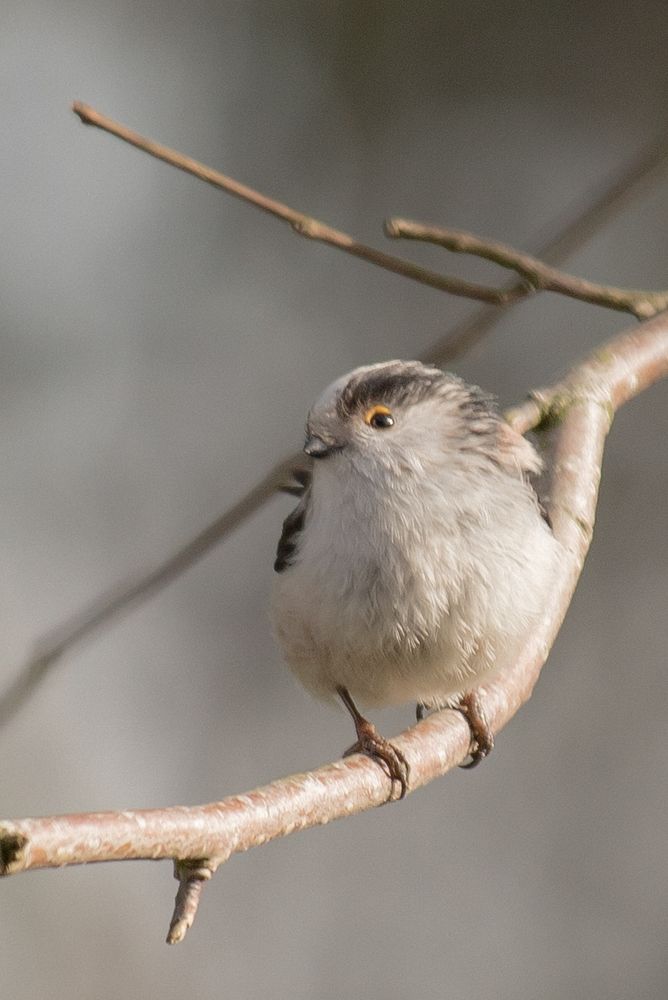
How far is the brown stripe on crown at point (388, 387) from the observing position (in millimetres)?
3154

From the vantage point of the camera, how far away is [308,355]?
805 cm

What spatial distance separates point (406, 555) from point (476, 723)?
56 centimetres

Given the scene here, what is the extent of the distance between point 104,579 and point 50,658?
4589 millimetres

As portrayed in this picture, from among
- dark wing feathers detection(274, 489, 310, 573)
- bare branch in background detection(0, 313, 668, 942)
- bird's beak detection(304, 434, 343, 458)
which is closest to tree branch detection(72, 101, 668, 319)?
bare branch in background detection(0, 313, 668, 942)

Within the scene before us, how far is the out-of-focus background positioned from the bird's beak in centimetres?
281

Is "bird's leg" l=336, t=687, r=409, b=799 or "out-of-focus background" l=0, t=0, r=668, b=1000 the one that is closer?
"bird's leg" l=336, t=687, r=409, b=799

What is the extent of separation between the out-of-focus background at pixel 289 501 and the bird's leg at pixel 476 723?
8.89 ft

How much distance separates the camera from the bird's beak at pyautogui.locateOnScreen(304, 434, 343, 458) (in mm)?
3072

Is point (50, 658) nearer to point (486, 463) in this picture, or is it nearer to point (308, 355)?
point (486, 463)

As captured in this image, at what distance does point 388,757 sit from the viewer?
2793 mm

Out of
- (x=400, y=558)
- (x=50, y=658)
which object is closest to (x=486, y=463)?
(x=400, y=558)

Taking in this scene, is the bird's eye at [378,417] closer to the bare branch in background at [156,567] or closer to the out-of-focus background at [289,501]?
the bare branch in background at [156,567]

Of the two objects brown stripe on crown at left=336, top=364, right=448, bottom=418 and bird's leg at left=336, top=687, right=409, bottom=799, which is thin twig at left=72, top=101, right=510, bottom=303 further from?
bird's leg at left=336, top=687, right=409, bottom=799

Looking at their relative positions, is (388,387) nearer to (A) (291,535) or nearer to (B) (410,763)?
(A) (291,535)
